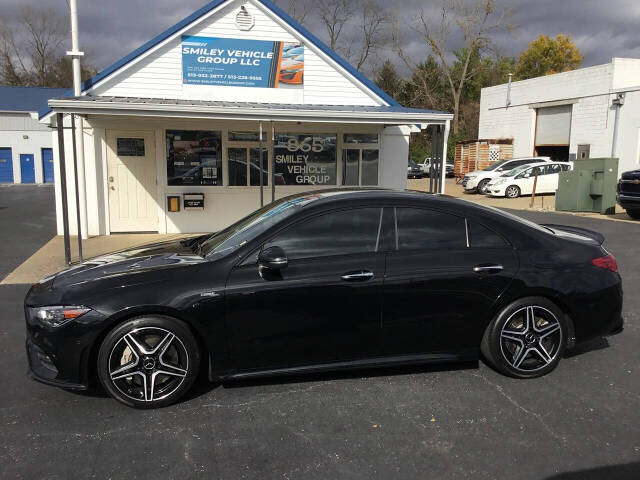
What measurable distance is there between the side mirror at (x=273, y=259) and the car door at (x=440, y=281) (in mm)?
800

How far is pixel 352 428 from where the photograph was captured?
3342 mm

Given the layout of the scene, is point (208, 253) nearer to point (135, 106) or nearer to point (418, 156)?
point (135, 106)

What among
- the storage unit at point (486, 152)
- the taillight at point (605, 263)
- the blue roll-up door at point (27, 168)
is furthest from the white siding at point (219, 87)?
the blue roll-up door at point (27, 168)

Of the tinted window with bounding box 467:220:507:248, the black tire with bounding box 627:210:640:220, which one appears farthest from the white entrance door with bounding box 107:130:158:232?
the black tire with bounding box 627:210:640:220

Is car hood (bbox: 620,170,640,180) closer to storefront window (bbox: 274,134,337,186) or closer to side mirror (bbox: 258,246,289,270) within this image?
storefront window (bbox: 274,134,337,186)

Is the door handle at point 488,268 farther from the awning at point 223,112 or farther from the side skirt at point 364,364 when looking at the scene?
the awning at point 223,112

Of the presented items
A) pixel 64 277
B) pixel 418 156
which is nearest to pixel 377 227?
pixel 64 277

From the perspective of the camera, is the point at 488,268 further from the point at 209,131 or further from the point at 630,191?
the point at 630,191

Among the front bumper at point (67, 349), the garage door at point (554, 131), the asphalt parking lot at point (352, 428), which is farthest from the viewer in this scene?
the garage door at point (554, 131)

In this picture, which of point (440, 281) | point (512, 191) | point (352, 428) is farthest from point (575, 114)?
point (352, 428)

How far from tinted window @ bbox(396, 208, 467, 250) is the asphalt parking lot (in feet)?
3.55

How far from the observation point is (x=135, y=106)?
850cm

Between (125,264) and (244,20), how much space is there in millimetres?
9221

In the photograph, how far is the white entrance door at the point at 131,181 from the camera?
37.6 feet
